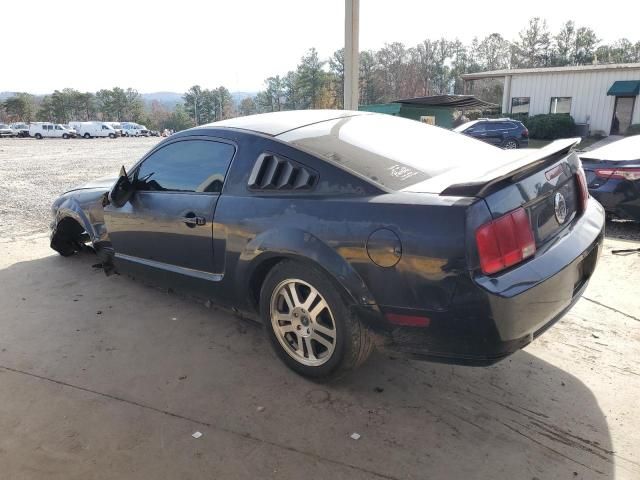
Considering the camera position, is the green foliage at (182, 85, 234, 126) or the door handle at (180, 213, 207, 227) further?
the green foliage at (182, 85, 234, 126)

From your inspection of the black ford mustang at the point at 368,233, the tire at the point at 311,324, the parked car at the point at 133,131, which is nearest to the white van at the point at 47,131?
the parked car at the point at 133,131

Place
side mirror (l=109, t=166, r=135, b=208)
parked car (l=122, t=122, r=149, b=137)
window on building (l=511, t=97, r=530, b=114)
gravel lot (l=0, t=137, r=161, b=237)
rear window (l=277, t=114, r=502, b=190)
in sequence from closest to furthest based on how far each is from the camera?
rear window (l=277, t=114, r=502, b=190), side mirror (l=109, t=166, r=135, b=208), gravel lot (l=0, t=137, r=161, b=237), window on building (l=511, t=97, r=530, b=114), parked car (l=122, t=122, r=149, b=137)

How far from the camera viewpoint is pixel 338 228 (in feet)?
8.27

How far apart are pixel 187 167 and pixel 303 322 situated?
149 cm

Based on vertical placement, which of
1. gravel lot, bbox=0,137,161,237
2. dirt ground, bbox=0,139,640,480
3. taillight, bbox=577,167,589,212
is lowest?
dirt ground, bbox=0,139,640,480

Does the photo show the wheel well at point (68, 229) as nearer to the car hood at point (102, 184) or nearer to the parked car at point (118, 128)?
the car hood at point (102, 184)

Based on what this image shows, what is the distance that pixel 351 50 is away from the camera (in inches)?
286

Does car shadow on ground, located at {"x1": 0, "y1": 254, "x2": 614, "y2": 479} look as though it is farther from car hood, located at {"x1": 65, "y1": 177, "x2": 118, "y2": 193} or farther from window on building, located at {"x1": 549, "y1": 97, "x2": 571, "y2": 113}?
window on building, located at {"x1": 549, "y1": 97, "x2": 571, "y2": 113}

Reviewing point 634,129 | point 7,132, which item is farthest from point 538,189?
point 7,132

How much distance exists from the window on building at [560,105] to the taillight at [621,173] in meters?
25.4

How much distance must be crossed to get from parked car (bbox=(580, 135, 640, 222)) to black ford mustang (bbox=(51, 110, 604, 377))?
3200 millimetres

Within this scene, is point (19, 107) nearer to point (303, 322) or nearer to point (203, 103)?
point (203, 103)

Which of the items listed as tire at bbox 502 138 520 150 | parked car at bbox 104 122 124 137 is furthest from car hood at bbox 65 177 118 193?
parked car at bbox 104 122 124 137

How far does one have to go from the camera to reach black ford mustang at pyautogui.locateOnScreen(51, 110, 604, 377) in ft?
7.37
